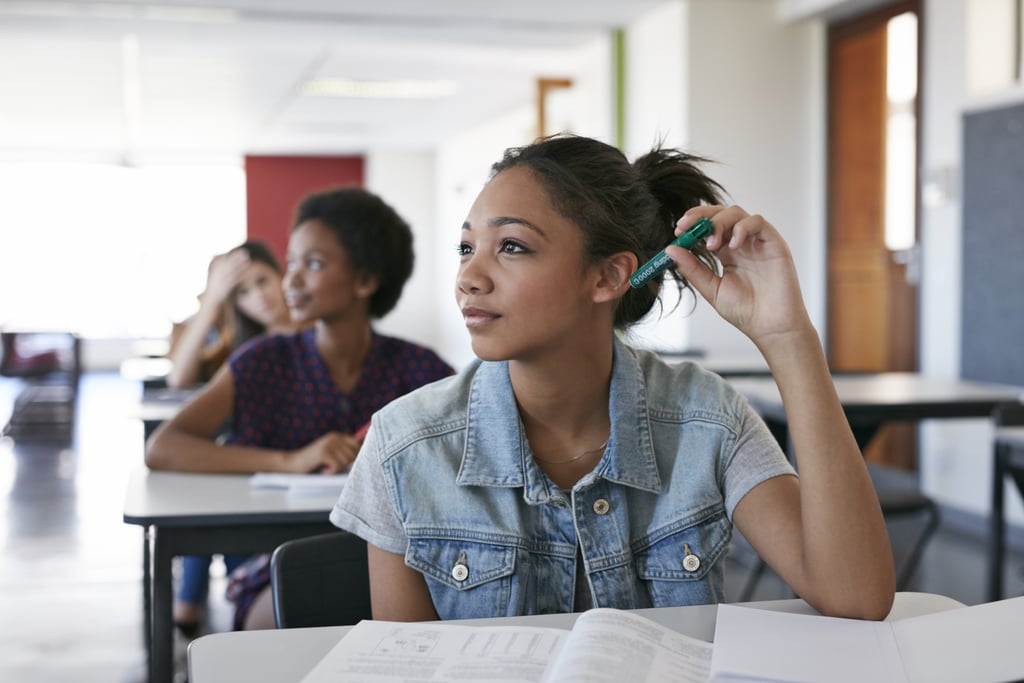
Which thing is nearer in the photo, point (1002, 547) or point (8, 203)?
point (1002, 547)

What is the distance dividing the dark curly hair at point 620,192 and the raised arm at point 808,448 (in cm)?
10

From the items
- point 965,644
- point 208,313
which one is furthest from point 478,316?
point 208,313

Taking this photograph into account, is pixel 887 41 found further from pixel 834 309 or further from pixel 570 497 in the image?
pixel 570 497

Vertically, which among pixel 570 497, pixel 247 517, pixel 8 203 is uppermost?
pixel 8 203

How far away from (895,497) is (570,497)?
6.40 ft

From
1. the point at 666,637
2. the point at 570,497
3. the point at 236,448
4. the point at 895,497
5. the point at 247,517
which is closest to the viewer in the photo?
the point at 666,637

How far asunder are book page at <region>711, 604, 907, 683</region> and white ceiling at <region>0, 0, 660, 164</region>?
5106 millimetres

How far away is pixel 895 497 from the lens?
2996 mm

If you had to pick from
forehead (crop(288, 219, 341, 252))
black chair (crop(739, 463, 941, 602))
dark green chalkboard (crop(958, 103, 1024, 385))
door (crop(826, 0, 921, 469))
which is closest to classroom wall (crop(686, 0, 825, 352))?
door (crop(826, 0, 921, 469))

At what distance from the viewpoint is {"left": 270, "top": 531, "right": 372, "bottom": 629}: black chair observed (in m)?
1.37

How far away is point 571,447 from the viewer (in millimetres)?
1429

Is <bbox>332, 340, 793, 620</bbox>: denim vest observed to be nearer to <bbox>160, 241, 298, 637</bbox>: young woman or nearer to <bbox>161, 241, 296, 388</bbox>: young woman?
<bbox>160, 241, 298, 637</bbox>: young woman

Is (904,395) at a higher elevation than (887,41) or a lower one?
lower

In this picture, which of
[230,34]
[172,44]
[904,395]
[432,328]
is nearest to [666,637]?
[904,395]
